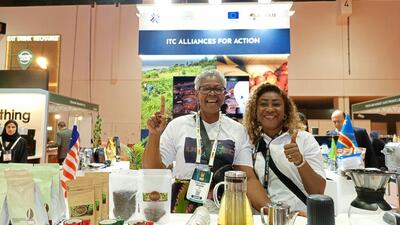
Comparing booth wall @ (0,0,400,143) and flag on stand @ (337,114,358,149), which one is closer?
flag on stand @ (337,114,358,149)

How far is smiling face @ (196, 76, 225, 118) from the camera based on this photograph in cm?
171

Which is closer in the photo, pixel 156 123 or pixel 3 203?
pixel 3 203

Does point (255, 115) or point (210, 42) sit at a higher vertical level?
point (210, 42)

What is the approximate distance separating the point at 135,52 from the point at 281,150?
23.7ft

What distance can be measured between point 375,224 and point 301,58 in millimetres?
7493

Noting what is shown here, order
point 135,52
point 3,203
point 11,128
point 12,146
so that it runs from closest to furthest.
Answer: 1. point 3,203
2. point 12,146
3. point 11,128
4. point 135,52

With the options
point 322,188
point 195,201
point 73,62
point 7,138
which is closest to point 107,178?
point 195,201

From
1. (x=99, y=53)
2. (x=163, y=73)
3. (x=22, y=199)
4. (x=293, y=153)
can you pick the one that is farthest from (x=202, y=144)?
(x=99, y=53)

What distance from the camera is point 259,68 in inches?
257

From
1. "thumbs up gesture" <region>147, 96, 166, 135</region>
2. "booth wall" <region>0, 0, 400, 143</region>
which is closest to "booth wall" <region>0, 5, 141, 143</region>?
"booth wall" <region>0, 0, 400, 143</region>

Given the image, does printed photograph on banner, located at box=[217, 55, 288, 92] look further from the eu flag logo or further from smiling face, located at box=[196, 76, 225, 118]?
smiling face, located at box=[196, 76, 225, 118]

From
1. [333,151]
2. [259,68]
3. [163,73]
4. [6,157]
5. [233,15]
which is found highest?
[233,15]

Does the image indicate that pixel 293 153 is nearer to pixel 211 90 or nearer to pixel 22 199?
pixel 211 90

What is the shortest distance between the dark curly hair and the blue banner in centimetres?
327
